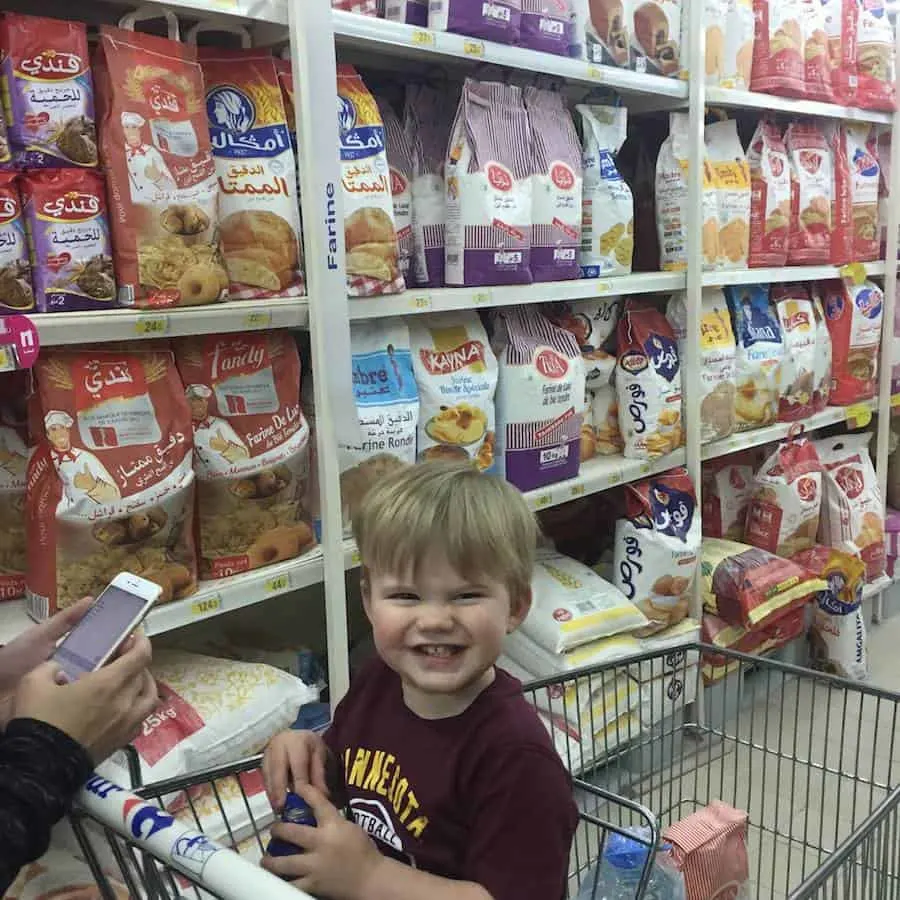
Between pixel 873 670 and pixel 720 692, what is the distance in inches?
27.5

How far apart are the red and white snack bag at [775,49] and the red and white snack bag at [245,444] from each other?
174 centimetres

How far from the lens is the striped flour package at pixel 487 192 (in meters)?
2.06

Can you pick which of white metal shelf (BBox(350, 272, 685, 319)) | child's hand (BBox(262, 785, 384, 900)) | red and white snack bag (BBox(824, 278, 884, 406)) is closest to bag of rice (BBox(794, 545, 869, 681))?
red and white snack bag (BBox(824, 278, 884, 406))

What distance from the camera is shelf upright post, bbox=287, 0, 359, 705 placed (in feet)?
5.48

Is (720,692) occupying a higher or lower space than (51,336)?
lower

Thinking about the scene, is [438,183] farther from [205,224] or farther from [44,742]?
[44,742]

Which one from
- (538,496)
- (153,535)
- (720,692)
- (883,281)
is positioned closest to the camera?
(153,535)

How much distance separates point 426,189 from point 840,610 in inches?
72.7

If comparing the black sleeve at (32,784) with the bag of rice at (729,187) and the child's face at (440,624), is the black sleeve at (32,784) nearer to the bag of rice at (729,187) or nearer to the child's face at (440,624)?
the child's face at (440,624)

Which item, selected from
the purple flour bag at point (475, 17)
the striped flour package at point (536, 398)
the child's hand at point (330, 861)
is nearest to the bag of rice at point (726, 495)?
the striped flour package at point (536, 398)

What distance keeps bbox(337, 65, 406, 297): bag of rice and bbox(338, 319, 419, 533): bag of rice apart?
0.13 m

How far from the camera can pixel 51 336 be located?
4.80ft

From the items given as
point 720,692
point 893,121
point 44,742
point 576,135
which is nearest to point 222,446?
point 44,742

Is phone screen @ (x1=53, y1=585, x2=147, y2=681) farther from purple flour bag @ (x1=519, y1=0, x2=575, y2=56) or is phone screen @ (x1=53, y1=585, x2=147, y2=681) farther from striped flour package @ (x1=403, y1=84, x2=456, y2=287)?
purple flour bag @ (x1=519, y1=0, x2=575, y2=56)
